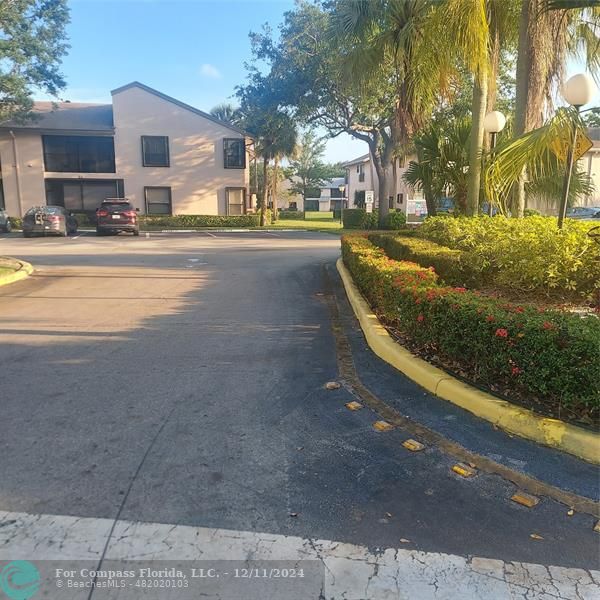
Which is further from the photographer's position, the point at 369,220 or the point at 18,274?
the point at 369,220

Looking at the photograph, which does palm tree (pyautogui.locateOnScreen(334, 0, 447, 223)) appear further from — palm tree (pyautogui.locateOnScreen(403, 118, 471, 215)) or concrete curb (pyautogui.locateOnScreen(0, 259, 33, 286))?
concrete curb (pyautogui.locateOnScreen(0, 259, 33, 286))

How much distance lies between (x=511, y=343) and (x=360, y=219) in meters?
28.4

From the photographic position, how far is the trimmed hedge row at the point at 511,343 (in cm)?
359

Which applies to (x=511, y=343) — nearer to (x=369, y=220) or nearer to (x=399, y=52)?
(x=399, y=52)

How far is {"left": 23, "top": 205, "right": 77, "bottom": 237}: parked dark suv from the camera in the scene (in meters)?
23.8

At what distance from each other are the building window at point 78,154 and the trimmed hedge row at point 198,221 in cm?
440

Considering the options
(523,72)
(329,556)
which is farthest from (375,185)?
(329,556)

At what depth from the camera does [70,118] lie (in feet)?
112

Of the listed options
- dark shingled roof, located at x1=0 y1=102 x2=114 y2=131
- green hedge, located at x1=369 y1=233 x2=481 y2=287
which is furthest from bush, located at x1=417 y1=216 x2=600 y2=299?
dark shingled roof, located at x1=0 y1=102 x2=114 y2=131

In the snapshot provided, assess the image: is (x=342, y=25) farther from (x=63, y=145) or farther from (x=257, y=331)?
(x=63, y=145)

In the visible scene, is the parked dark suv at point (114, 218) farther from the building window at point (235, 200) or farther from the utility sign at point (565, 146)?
the utility sign at point (565, 146)

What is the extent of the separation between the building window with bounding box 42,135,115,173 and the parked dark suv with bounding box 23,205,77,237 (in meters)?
10.2

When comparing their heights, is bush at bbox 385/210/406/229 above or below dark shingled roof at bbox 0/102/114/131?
below

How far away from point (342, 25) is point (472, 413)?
9796 millimetres
